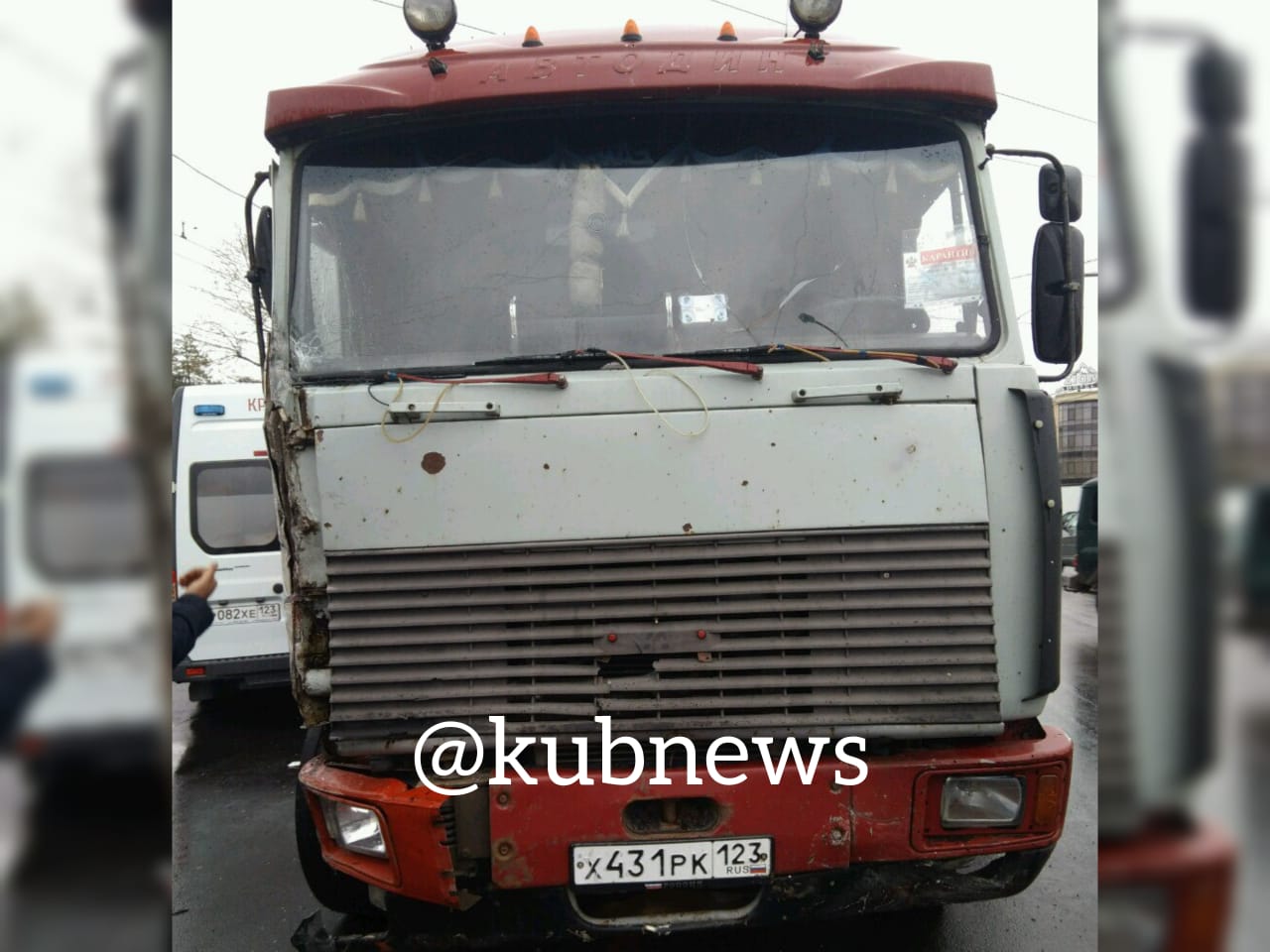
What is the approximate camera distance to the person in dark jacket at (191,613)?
2.86m

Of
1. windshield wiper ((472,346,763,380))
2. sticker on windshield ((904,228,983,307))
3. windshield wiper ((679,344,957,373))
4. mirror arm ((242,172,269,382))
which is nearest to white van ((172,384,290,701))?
mirror arm ((242,172,269,382))

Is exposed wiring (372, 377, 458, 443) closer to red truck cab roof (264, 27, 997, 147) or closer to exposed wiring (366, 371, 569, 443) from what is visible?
exposed wiring (366, 371, 569, 443)

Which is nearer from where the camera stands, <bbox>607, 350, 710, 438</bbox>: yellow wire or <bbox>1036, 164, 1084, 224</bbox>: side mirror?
<bbox>607, 350, 710, 438</bbox>: yellow wire

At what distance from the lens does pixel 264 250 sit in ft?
10.4

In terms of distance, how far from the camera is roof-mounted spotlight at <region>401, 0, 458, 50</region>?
2.96 meters

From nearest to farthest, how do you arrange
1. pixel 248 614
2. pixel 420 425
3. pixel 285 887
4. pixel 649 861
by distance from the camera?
pixel 649 861, pixel 420 425, pixel 285 887, pixel 248 614

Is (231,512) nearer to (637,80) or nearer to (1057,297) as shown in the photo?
(637,80)

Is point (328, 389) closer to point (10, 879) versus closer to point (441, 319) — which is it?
point (441, 319)

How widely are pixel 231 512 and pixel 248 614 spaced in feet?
2.98

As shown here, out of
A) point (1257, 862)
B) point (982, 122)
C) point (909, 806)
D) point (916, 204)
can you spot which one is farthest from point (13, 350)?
point (982, 122)

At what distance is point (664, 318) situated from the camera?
2.87m

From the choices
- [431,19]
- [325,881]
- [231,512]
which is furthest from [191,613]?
[231,512]

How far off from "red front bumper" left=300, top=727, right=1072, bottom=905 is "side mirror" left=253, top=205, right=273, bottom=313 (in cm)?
175

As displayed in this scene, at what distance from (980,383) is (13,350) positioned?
102 inches
